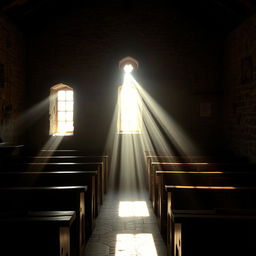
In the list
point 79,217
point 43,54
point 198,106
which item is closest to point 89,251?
point 79,217

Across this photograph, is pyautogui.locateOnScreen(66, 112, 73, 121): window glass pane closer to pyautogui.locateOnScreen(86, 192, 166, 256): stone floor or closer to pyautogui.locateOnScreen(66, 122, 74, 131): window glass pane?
pyautogui.locateOnScreen(66, 122, 74, 131): window glass pane

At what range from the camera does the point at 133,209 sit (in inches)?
204

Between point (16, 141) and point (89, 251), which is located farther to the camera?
point (16, 141)

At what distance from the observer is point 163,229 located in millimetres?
3764

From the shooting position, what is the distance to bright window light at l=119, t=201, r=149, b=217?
4.87 m

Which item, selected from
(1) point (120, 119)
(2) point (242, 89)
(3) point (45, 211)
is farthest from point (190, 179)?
(1) point (120, 119)

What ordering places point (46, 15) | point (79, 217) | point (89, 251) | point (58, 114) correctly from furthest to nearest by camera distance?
point (58, 114) → point (46, 15) → point (89, 251) → point (79, 217)

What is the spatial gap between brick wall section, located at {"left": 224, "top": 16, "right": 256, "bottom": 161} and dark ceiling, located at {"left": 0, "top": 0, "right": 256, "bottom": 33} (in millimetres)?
387

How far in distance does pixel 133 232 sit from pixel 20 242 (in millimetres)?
2332

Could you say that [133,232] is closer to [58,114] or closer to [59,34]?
[58,114]

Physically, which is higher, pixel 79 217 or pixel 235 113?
pixel 235 113

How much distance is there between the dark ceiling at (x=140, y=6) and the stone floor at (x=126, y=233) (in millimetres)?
5197

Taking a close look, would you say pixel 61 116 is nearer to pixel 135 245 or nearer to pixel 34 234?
pixel 135 245

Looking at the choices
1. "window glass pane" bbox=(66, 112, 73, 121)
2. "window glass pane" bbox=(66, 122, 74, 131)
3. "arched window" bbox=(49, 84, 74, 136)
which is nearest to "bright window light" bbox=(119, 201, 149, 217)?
"arched window" bbox=(49, 84, 74, 136)
